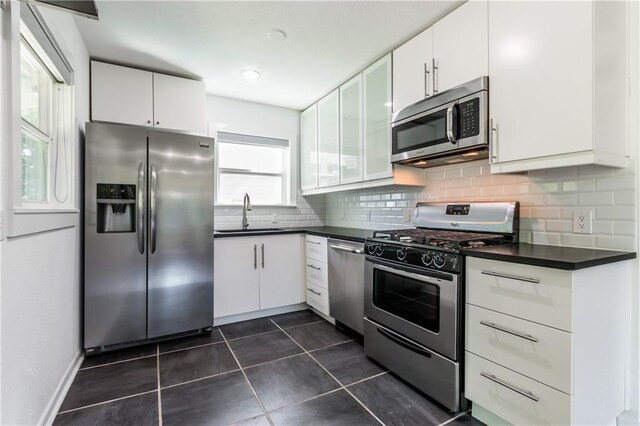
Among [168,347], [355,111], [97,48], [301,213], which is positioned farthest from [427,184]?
[97,48]

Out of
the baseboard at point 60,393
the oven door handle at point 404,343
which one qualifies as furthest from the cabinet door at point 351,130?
the baseboard at point 60,393

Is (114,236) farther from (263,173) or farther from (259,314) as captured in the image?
(263,173)

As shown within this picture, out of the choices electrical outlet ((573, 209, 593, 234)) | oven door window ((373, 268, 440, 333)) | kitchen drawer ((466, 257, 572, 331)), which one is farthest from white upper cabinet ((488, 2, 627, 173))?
oven door window ((373, 268, 440, 333))

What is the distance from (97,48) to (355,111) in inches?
87.6

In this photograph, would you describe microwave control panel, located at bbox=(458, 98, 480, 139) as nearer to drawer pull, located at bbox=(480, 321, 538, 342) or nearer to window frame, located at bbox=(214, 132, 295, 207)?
drawer pull, located at bbox=(480, 321, 538, 342)

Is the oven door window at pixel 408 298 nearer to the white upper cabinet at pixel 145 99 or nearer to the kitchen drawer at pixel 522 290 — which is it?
the kitchen drawer at pixel 522 290

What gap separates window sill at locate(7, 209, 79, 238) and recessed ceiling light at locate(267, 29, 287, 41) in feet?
5.97

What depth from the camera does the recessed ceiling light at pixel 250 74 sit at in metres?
2.92

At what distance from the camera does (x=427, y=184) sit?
2.69 metres

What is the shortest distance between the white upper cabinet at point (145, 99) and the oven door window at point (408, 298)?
2.29 metres

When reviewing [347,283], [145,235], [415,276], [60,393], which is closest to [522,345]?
[415,276]

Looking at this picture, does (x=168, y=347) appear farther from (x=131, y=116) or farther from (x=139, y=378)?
(x=131, y=116)

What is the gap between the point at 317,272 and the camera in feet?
10.5

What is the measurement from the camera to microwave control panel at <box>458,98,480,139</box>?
6.09 feet
